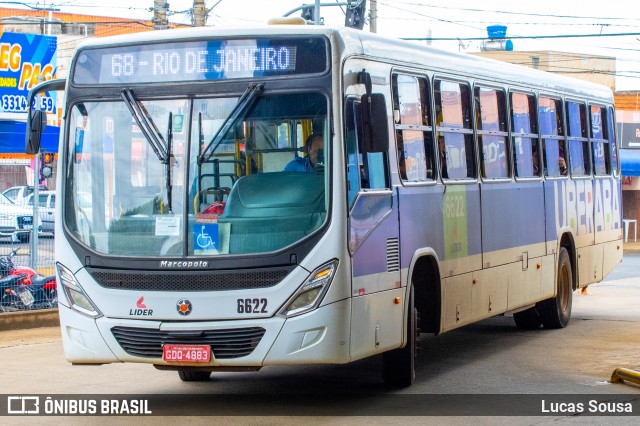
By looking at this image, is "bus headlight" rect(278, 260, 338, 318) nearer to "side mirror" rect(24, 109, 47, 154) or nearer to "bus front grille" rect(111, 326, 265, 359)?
"bus front grille" rect(111, 326, 265, 359)

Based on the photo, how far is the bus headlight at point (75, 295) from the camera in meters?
9.72

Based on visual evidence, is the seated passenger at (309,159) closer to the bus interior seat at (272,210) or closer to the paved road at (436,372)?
the bus interior seat at (272,210)

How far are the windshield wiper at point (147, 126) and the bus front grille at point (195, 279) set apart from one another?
909mm

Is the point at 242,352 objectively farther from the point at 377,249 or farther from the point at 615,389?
the point at 615,389

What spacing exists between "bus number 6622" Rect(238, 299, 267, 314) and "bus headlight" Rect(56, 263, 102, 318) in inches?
47.8

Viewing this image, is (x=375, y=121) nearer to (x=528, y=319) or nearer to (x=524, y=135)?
(x=524, y=135)

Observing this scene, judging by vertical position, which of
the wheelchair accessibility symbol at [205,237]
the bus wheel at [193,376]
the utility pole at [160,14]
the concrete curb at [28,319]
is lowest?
the bus wheel at [193,376]

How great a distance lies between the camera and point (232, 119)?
374 inches

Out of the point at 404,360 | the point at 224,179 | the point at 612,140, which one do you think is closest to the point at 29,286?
the point at 404,360

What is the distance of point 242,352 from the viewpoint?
9.27m

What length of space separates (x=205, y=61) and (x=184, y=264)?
1630mm

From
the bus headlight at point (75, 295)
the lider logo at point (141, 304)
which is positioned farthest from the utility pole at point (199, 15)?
the lider logo at point (141, 304)

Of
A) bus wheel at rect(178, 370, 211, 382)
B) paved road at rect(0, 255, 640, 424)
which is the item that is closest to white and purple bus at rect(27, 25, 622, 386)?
paved road at rect(0, 255, 640, 424)

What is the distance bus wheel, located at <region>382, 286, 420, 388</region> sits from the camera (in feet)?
35.5
